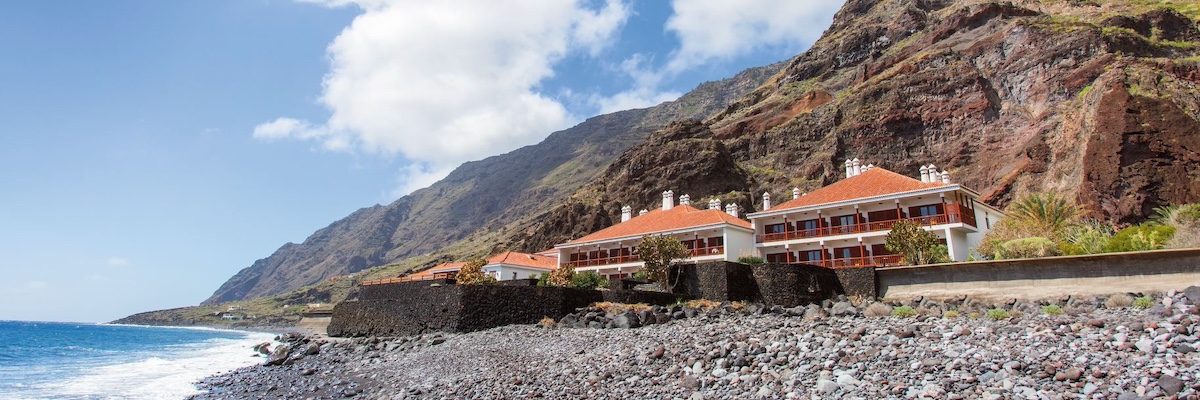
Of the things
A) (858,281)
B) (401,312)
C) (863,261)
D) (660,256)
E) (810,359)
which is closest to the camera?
(810,359)

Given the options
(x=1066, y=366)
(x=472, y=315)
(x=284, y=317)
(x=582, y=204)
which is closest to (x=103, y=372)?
(x=472, y=315)

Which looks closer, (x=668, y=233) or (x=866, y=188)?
(x=866, y=188)

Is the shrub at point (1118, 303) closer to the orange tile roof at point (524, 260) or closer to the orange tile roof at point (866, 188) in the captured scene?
the orange tile roof at point (866, 188)

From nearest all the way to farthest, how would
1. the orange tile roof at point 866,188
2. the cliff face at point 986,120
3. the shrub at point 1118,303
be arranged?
the shrub at point 1118,303, the orange tile roof at point 866,188, the cliff face at point 986,120

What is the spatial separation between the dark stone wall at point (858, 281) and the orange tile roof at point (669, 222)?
37.6ft

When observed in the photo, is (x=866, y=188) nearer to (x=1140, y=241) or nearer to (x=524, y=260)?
(x=1140, y=241)

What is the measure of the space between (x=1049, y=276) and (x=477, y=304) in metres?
21.5

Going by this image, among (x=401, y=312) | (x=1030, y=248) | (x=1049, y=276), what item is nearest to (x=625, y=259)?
(x=401, y=312)

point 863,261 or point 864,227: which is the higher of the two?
point 864,227

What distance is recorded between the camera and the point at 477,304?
26641mm

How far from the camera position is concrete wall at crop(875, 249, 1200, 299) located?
65.0ft

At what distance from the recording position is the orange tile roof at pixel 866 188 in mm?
37219

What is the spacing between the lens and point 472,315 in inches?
1042

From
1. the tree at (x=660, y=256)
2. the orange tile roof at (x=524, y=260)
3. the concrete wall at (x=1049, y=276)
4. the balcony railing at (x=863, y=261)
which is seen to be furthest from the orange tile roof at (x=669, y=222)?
the concrete wall at (x=1049, y=276)
